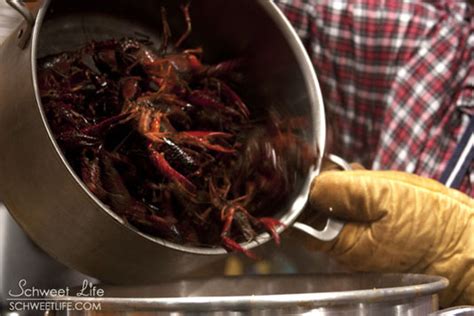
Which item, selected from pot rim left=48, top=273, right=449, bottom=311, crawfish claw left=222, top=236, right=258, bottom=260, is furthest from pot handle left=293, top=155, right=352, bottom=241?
pot rim left=48, top=273, right=449, bottom=311

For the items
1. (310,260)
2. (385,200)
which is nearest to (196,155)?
(385,200)

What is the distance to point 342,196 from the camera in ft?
3.83

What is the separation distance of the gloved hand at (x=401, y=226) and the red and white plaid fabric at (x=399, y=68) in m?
0.47

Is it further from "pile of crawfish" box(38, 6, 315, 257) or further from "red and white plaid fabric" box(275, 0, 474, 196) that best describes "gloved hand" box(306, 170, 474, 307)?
"red and white plaid fabric" box(275, 0, 474, 196)

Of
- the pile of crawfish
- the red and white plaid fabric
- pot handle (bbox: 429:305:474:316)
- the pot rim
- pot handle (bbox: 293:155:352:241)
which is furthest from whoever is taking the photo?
the red and white plaid fabric

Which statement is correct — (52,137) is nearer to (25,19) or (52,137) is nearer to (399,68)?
(25,19)

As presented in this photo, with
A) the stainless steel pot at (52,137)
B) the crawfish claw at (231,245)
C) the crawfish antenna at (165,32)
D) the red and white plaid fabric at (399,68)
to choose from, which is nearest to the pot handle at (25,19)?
the stainless steel pot at (52,137)

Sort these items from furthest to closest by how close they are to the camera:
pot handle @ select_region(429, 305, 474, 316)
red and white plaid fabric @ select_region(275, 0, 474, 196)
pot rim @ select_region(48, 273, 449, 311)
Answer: red and white plaid fabric @ select_region(275, 0, 474, 196) → pot handle @ select_region(429, 305, 474, 316) → pot rim @ select_region(48, 273, 449, 311)

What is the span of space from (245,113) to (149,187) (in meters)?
0.23

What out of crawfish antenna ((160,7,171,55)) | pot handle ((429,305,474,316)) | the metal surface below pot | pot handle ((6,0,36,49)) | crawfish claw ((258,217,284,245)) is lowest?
crawfish claw ((258,217,284,245))

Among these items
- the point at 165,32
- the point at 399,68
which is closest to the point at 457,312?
the point at 165,32

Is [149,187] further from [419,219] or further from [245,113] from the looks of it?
[419,219]

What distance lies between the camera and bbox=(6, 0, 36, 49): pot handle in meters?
0.96

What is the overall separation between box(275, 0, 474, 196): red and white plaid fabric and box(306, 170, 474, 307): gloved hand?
1.53 feet
